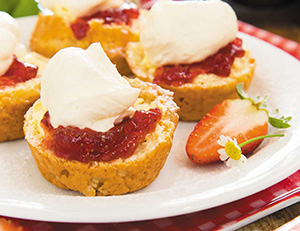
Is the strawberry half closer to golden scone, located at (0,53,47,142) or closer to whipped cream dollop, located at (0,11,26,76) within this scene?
golden scone, located at (0,53,47,142)

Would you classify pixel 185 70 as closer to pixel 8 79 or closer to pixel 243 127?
pixel 243 127

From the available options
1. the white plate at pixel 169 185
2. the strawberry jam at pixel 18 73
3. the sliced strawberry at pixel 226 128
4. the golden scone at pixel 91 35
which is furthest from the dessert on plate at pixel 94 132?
the golden scone at pixel 91 35

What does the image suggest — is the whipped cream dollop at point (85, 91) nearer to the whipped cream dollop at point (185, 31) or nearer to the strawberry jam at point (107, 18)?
the whipped cream dollop at point (185, 31)

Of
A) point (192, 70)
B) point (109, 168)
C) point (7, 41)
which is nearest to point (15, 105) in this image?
point (7, 41)

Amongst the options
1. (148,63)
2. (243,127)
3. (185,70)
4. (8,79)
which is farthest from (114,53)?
(243,127)

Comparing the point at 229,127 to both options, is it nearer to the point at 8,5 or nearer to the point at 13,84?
the point at 13,84
